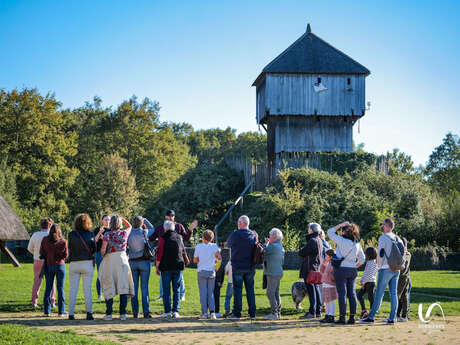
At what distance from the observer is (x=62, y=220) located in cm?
4625

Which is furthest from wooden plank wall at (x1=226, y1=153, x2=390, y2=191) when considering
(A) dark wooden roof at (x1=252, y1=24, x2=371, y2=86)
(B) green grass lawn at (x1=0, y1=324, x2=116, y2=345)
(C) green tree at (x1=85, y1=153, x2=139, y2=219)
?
(B) green grass lawn at (x1=0, y1=324, x2=116, y2=345)

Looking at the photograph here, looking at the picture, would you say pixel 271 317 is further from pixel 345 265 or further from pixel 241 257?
pixel 345 265

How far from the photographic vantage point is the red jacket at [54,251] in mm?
12195

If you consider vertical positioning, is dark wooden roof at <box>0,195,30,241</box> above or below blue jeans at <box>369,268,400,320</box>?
above

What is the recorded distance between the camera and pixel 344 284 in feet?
37.8

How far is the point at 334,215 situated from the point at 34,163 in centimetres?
2586

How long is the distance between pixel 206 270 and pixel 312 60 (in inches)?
1177

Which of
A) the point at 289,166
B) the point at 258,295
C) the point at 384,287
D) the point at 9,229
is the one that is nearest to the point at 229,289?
the point at 258,295

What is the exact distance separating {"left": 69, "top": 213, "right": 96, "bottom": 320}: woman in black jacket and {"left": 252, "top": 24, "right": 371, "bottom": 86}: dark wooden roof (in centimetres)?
2896

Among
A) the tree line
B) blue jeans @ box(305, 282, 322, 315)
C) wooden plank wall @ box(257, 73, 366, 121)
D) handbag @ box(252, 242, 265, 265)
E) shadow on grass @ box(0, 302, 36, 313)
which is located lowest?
shadow on grass @ box(0, 302, 36, 313)

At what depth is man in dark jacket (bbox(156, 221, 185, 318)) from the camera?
12.0 meters

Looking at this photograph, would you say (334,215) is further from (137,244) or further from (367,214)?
(137,244)

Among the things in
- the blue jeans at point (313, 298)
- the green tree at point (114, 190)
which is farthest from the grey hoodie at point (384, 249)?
the green tree at point (114, 190)

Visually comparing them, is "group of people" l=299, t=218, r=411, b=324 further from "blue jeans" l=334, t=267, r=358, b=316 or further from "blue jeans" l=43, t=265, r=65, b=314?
"blue jeans" l=43, t=265, r=65, b=314
